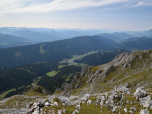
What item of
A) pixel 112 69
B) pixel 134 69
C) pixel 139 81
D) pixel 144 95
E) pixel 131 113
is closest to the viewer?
pixel 131 113

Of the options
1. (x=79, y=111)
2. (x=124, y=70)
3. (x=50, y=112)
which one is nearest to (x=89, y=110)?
(x=79, y=111)

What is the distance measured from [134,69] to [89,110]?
63360mm

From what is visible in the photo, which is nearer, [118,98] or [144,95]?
[144,95]

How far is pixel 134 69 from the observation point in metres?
72.6

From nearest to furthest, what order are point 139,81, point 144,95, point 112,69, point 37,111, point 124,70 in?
point 144,95
point 37,111
point 139,81
point 124,70
point 112,69

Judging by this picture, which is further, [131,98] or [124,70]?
[124,70]

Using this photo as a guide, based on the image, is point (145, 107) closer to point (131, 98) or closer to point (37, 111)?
point (131, 98)

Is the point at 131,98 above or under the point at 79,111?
above

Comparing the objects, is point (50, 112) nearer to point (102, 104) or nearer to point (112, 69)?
point (102, 104)

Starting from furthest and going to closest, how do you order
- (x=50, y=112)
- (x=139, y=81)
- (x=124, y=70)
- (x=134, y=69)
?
(x=124, y=70) < (x=134, y=69) < (x=139, y=81) < (x=50, y=112)

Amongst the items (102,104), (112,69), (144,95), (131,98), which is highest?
(144,95)

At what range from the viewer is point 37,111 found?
2970 centimetres

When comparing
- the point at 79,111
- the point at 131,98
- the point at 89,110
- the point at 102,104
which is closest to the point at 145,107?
the point at 131,98

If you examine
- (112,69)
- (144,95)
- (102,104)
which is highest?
(144,95)
